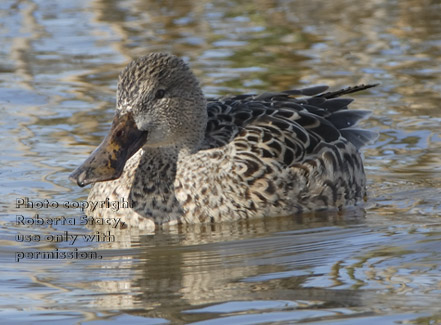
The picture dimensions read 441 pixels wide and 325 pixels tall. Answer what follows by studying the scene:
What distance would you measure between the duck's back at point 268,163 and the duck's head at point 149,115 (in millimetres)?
224

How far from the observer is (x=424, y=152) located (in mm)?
9164

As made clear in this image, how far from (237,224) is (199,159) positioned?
577 mm

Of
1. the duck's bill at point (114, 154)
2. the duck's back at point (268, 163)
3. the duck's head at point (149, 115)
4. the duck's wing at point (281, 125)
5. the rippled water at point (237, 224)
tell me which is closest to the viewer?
the rippled water at point (237, 224)

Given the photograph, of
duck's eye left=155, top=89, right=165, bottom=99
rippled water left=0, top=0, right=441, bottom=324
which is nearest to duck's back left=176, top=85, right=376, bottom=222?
rippled water left=0, top=0, right=441, bottom=324

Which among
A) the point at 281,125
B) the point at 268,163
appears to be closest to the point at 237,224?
the point at 268,163

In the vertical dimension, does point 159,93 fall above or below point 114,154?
above

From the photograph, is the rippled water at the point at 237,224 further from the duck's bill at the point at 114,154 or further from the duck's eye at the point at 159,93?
the duck's eye at the point at 159,93

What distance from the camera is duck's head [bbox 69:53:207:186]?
7.30m

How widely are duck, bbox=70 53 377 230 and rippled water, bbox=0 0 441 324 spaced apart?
20 centimetres

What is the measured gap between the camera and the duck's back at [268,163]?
7.71 m

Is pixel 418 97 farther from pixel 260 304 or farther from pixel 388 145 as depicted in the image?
pixel 260 304

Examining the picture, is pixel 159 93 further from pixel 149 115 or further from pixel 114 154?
pixel 114 154

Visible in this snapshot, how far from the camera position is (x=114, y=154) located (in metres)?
7.34

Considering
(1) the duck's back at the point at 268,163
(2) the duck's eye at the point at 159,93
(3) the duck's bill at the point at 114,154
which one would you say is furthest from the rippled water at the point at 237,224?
(2) the duck's eye at the point at 159,93
